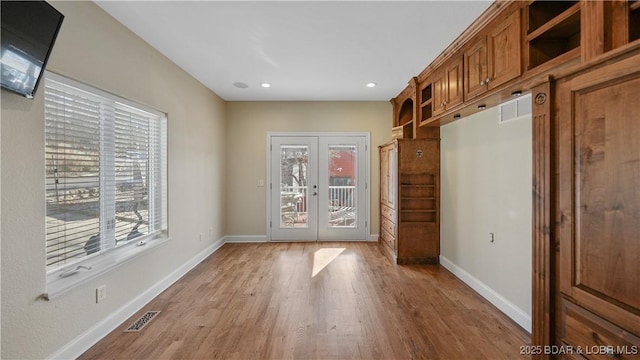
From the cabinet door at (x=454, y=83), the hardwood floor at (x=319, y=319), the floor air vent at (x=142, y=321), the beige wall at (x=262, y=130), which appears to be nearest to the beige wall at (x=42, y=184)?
the floor air vent at (x=142, y=321)

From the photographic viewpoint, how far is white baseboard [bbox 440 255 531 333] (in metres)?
2.25

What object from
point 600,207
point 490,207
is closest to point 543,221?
point 600,207

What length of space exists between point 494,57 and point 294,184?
11.8ft

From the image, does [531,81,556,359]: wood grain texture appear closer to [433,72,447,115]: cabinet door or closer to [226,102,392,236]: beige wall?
[433,72,447,115]: cabinet door

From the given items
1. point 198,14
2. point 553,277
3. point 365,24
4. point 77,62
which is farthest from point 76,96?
point 553,277

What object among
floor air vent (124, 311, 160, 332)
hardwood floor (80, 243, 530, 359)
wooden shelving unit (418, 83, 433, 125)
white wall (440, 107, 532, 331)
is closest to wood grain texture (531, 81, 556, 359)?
hardwood floor (80, 243, 530, 359)

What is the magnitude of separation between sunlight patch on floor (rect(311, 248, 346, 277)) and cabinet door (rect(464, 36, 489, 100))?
2689mm

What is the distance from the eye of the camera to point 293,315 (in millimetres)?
2465

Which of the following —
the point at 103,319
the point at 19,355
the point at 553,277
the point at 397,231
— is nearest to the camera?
the point at 553,277

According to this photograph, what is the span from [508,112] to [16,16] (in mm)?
3486

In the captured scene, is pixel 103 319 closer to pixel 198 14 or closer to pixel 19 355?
pixel 19 355

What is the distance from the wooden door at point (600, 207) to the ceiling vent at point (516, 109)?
3.57ft

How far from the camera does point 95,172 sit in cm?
215

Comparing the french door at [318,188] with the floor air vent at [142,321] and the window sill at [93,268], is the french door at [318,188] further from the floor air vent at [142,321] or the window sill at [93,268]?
the floor air vent at [142,321]
